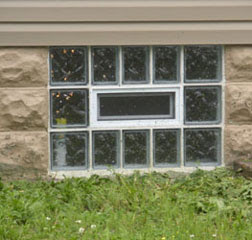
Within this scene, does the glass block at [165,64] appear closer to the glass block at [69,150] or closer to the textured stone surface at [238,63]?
the textured stone surface at [238,63]

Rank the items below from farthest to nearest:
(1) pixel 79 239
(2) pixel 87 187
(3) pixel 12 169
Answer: (3) pixel 12 169
(2) pixel 87 187
(1) pixel 79 239

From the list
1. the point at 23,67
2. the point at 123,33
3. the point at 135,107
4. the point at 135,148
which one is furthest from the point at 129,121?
the point at 23,67

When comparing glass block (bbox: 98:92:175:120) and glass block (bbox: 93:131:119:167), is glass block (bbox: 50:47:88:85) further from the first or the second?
glass block (bbox: 93:131:119:167)

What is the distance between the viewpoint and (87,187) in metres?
5.14

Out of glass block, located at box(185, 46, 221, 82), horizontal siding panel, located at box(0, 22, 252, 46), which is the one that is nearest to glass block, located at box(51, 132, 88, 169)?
horizontal siding panel, located at box(0, 22, 252, 46)

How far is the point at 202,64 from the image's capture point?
18.7 feet

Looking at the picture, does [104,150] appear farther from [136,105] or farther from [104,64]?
[104,64]
